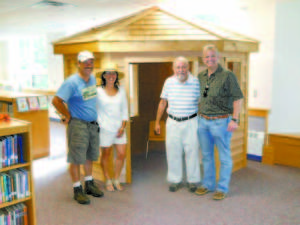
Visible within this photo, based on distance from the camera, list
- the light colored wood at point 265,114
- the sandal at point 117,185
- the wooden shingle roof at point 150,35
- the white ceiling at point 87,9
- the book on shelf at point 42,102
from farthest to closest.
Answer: the book on shelf at point 42,102 < the light colored wood at point 265,114 < the white ceiling at point 87,9 < the sandal at point 117,185 < the wooden shingle roof at point 150,35

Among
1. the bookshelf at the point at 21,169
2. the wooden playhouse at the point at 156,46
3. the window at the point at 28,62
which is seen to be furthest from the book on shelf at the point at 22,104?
the window at the point at 28,62

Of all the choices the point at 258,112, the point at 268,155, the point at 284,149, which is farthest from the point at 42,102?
the point at 284,149

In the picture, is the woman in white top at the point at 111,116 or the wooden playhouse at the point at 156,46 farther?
the wooden playhouse at the point at 156,46

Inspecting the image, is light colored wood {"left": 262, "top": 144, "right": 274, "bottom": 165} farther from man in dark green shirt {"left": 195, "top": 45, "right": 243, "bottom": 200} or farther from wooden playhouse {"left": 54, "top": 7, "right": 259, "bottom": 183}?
man in dark green shirt {"left": 195, "top": 45, "right": 243, "bottom": 200}

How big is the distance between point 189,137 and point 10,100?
3086 mm

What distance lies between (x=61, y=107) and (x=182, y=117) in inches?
55.0

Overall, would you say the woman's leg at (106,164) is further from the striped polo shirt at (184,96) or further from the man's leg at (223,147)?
the man's leg at (223,147)

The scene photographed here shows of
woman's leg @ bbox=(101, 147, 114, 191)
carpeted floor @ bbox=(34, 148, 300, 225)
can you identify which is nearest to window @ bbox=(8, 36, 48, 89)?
carpeted floor @ bbox=(34, 148, 300, 225)

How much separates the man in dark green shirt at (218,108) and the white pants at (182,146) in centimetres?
10

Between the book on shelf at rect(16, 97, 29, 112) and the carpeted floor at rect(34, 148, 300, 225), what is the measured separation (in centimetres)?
121

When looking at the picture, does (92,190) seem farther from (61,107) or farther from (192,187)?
(192,187)

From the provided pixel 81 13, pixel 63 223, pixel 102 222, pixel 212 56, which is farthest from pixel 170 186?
pixel 81 13

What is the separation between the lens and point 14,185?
9.07ft

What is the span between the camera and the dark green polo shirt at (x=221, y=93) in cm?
358
